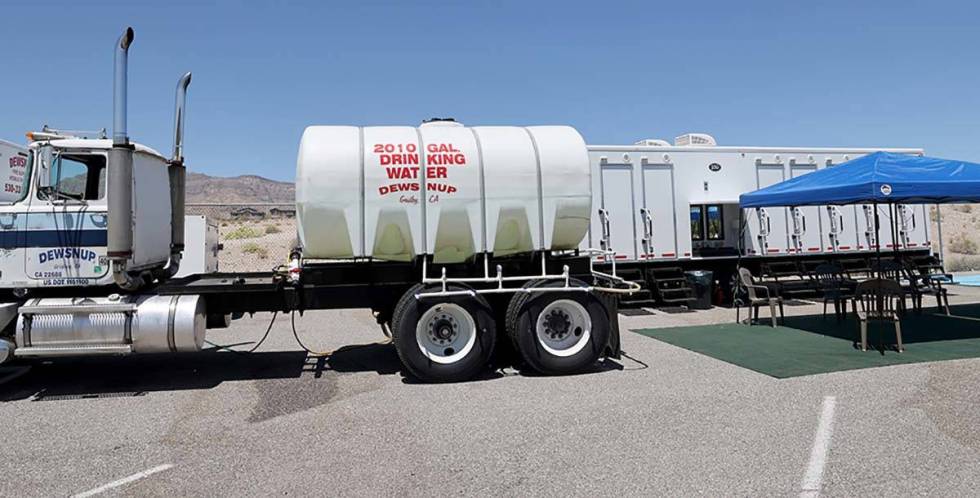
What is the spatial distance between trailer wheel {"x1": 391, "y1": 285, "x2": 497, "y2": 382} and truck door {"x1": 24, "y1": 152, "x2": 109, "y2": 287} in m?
3.45

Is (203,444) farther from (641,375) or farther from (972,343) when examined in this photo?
(972,343)

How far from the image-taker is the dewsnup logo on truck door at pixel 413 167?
6.87 meters

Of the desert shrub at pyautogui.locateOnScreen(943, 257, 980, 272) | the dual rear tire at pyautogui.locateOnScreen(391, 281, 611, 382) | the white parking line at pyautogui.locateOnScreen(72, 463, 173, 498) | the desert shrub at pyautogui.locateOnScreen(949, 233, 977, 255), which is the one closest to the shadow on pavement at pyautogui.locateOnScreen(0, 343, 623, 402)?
the dual rear tire at pyautogui.locateOnScreen(391, 281, 611, 382)

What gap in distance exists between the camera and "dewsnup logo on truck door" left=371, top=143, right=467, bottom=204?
6.87m

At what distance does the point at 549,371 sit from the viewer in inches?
276

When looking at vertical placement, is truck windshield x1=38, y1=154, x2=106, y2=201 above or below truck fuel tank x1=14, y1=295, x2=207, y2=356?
above

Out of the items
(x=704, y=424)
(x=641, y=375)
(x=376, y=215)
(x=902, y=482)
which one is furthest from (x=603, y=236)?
(x=902, y=482)

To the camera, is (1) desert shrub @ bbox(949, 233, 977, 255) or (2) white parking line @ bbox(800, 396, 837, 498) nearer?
(2) white parking line @ bbox(800, 396, 837, 498)

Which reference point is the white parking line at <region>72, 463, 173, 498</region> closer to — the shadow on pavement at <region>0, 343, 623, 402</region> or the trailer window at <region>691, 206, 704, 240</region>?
the shadow on pavement at <region>0, 343, 623, 402</region>

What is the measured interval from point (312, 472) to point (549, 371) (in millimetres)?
3409

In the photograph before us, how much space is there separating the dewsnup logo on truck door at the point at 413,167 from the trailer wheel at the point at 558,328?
162 centimetres

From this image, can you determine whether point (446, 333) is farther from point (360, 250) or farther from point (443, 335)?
point (360, 250)

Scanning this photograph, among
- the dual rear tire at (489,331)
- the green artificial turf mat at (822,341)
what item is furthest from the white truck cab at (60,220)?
the green artificial turf mat at (822,341)

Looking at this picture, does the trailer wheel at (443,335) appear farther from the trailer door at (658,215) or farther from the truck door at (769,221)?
the truck door at (769,221)
